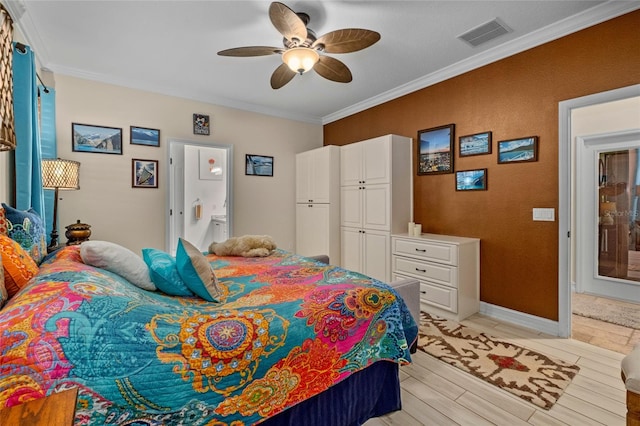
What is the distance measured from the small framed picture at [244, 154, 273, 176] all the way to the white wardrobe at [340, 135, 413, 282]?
1.28m

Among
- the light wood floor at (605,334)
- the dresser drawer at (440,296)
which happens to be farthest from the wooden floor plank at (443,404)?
the light wood floor at (605,334)

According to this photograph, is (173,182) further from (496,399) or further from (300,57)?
(496,399)

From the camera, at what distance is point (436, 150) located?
364 cm

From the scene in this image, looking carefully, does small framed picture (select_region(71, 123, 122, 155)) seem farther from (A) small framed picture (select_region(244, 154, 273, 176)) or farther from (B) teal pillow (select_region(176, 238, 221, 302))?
(B) teal pillow (select_region(176, 238, 221, 302))

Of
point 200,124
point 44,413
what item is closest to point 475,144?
point 200,124

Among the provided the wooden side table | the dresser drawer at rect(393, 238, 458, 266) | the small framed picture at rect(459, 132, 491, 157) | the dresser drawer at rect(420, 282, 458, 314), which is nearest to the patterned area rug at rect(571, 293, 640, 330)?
the dresser drawer at rect(420, 282, 458, 314)

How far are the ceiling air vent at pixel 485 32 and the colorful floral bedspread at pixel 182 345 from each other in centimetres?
250

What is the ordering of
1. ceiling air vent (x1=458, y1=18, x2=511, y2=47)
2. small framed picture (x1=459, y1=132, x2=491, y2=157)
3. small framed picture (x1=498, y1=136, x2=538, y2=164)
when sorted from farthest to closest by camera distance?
small framed picture (x1=459, y1=132, x2=491, y2=157) → small framed picture (x1=498, y1=136, x2=538, y2=164) → ceiling air vent (x1=458, y1=18, x2=511, y2=47)

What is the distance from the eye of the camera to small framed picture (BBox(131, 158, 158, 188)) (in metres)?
3.75

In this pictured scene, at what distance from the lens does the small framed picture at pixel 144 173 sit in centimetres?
375

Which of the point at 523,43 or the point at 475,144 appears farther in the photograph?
the point at 475,144

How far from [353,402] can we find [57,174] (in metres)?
3.12

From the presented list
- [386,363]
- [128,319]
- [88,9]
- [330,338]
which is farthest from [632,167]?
[88,9]

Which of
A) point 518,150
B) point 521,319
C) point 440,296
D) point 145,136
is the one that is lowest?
point 521,319
